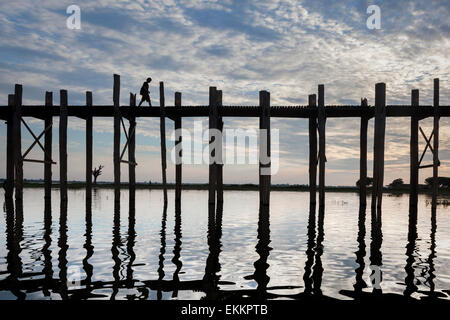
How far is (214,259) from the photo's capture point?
758cm

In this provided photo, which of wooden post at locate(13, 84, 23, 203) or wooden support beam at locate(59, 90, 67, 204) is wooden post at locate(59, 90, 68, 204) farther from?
wooden post at locate(13, 84, 23, 203)

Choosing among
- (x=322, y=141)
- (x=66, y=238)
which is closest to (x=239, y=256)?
(x=66, y=238)

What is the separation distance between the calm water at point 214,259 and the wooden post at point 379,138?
255 centimetres

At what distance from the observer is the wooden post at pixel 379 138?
15141 mm

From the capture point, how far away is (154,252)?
822 centimetres

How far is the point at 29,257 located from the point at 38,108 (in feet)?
42.1

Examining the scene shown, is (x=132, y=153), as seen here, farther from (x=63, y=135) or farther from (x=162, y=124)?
(x=63, y=135)

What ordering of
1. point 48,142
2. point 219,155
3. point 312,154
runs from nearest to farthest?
point 219,155, point 312,154, point 48,142

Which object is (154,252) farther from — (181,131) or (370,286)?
(181,131)

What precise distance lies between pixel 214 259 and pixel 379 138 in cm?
1045

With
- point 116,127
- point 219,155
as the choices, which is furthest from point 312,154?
point 116,127

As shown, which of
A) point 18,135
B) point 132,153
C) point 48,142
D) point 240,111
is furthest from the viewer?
point 48,142

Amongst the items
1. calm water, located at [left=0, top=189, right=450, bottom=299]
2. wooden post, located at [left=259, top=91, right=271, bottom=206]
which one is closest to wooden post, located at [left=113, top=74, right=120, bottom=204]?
calm water, located at [left=0, top=189, right=450, bottom=299]
